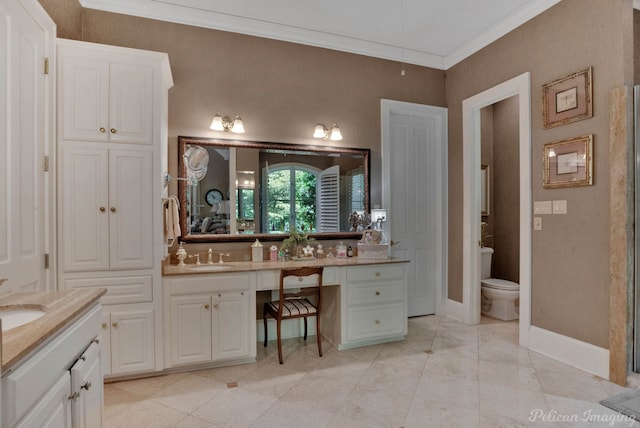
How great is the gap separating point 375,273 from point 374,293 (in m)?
0.19

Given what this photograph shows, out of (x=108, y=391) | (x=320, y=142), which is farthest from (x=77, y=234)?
(x=320, y=142)

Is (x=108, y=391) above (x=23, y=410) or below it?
below

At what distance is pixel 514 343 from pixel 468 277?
2.65 feet

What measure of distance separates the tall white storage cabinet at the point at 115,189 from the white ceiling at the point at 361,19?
825 millimetres

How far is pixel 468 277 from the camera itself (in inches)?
152

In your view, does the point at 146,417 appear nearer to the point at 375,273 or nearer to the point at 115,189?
the point at 115,189

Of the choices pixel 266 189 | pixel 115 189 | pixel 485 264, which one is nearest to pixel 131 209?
pixel 115 189

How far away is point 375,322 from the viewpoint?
322 centimetres

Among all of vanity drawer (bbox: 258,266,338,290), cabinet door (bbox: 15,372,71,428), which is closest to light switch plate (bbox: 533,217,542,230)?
vanity drawer (bbox: 258,266,338,290)

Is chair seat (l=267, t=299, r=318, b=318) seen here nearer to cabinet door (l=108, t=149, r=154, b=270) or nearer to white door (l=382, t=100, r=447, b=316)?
cabinet door (l=108, t=149, r=154, b=270)

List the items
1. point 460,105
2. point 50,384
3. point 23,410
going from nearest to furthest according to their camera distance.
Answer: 1. point 23,410
2. point 50,384
3. point 460,105

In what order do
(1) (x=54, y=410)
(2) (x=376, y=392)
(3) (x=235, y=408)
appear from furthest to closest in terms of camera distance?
(2) (x=376, y=392), (3) (x=235, y=408), (1) (x=54, y=410)

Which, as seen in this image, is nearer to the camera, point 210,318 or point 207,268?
point 210,318

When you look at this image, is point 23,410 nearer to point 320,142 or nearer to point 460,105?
point 320,142
